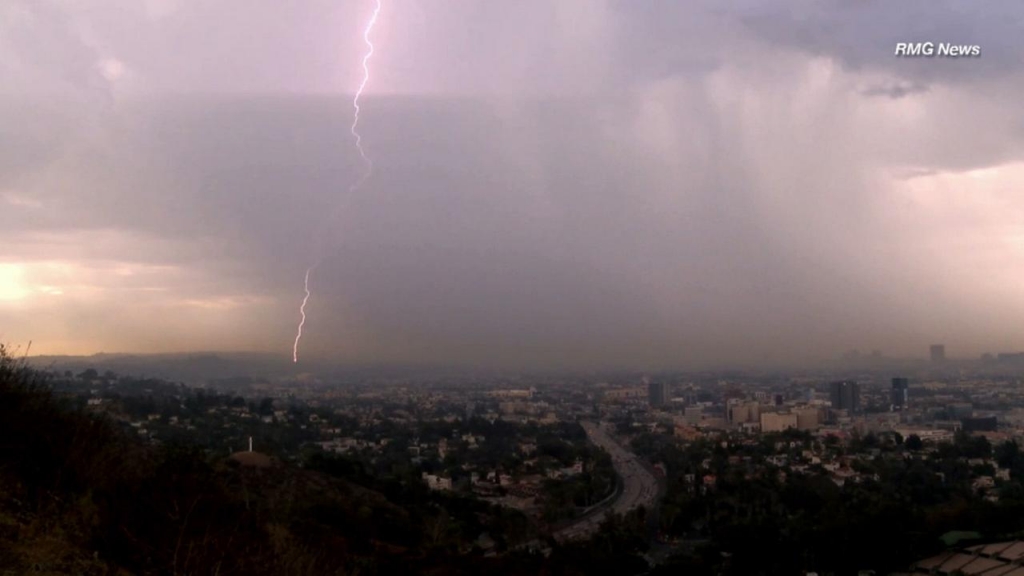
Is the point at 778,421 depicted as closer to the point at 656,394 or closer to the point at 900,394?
the point at 900,394

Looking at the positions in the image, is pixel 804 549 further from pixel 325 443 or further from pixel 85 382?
pixel 85 382

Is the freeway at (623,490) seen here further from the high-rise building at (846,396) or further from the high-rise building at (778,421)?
the high-rise building at (846,396)

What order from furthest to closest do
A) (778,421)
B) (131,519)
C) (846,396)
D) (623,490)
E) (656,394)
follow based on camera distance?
(656,394) < (846,396) < (778,421) < (623,490) < (131,519)

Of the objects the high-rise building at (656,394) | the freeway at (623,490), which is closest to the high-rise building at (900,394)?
the high-rise building at (656,394)

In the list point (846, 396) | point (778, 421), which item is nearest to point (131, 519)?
point (778, 421)

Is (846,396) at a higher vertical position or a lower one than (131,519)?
lower

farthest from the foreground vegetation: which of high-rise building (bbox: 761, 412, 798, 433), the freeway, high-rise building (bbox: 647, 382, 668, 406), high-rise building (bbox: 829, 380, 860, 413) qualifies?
high-rise building (bbox: 647, 382, 668, 406)
